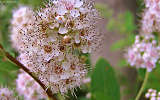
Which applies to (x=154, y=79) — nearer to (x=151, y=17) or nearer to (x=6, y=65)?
(x=151, y=17)

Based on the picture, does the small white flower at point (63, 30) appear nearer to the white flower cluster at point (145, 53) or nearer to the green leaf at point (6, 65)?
the green leaf at point (6, 65)

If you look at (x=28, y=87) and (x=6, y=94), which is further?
(x=28, y=87)

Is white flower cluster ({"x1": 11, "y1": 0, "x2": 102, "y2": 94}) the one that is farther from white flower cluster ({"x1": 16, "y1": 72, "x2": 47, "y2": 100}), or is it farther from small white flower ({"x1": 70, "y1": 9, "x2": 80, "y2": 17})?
white flower cluster ({"x1": 16, "y1": 72, "x2": 47, "y2": 100})

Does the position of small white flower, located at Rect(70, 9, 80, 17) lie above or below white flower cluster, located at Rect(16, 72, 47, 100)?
above

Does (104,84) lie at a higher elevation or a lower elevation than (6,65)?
lower

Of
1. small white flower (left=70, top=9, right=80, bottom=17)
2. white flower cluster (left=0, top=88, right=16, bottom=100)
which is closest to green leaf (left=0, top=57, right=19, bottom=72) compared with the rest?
white flower cluster (left=0, top=88, right=16, bottom=100)

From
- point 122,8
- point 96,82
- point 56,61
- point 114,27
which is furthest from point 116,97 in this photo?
point 122,8

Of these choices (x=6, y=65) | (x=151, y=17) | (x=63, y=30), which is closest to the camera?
(x=63, y=30)

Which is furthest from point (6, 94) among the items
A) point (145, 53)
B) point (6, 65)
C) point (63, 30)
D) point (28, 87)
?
point (145, 53)
